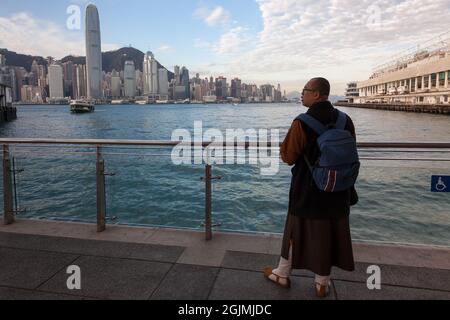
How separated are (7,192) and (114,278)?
2.61 metres

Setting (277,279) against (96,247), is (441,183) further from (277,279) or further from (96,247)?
(96,247)

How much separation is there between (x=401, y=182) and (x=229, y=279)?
302cm

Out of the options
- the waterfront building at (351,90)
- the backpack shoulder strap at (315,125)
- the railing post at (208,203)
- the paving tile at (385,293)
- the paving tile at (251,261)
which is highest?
the waterfront building at (351,90)

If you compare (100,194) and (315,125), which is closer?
(315,125)

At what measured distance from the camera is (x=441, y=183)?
3939 millimetres

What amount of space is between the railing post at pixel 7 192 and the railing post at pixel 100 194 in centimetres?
132

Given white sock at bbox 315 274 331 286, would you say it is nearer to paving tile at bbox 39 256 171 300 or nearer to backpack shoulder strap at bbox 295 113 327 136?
backpack shoulder strap at bbox 295 113 327 136

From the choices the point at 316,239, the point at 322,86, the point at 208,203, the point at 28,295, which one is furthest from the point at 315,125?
the point at 28,295

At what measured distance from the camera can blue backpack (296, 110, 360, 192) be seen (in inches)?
101

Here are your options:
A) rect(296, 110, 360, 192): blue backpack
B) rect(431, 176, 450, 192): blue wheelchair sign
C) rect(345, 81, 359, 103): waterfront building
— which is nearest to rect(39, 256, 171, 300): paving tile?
rect(296, 110, 360, 192): blue backpack

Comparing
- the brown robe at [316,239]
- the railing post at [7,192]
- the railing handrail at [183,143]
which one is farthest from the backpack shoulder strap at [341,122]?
the railing post at [7,192]

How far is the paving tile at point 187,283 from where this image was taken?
2952mm

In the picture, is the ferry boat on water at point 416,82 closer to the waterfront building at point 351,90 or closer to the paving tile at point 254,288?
the waterfront building at point 351,90

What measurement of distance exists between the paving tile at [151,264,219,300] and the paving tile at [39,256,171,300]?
0.08 metres
